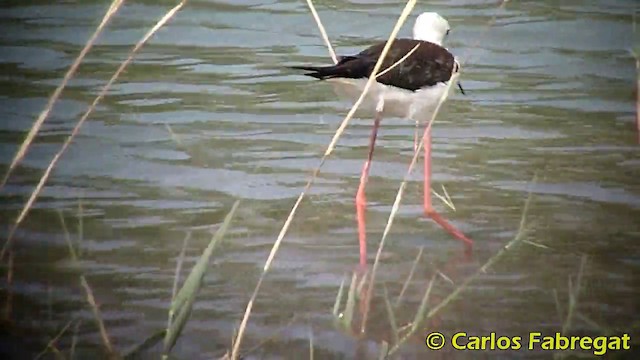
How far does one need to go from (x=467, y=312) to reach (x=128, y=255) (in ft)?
1.90

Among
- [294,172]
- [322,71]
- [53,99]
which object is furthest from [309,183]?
A: [53,99]

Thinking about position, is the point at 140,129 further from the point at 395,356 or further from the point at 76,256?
the point at 395,356

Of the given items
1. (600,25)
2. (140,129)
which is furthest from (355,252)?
(600,25)

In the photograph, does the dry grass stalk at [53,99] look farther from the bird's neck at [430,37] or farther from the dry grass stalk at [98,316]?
the bird's neck at [430,37]

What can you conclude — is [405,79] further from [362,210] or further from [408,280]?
[408,280]

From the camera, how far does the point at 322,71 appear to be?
161 cm

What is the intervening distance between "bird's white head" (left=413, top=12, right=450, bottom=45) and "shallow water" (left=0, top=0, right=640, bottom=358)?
2 cm

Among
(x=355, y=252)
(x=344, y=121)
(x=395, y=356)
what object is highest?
(x=344, y=121)

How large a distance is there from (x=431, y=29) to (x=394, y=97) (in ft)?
0.46

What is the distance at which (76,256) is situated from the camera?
161 cm

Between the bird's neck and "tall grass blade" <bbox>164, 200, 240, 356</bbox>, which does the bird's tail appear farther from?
Result: "tall grass blade" <bbox>164, 200, 240, 356</bbox>

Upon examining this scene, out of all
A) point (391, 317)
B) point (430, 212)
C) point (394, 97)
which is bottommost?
point (391, 317)

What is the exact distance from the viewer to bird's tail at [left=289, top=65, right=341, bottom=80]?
1.59m

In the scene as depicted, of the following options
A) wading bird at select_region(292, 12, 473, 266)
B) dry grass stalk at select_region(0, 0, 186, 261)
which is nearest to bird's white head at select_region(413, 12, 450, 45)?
wading bird at select_region(292, 12, 473, 266)
